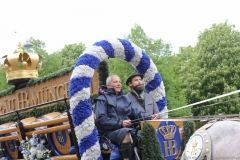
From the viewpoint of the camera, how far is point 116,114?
539 cm

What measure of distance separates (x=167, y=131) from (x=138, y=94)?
1023 millimetres

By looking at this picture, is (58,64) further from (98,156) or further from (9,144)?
(98,156)

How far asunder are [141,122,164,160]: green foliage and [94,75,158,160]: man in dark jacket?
31 cm

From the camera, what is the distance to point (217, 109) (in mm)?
22609

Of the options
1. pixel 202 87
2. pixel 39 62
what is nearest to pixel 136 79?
pixel 39 62

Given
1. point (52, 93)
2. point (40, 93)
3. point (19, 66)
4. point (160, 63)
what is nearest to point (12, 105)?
point (19, 66)

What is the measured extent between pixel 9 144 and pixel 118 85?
323cm

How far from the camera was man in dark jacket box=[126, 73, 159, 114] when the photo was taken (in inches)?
229

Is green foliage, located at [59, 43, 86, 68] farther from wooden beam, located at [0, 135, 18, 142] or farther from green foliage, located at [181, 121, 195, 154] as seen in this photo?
green foliage, located at [181, 121, 195, 154]

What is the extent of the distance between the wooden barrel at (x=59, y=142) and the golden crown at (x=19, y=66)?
9.81ft

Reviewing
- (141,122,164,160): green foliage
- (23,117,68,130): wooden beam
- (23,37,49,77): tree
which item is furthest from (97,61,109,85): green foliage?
(23,37,49,77): tree

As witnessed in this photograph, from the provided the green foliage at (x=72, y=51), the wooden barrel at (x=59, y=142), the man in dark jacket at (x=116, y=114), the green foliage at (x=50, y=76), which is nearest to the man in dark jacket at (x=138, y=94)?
the man in dark jacket at (x=116, y=114)

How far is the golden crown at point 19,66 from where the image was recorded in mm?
9117

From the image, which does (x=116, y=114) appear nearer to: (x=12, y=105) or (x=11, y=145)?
(x=11, y=145)
